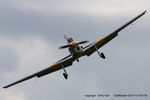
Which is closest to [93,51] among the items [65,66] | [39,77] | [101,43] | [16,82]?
[101,43]

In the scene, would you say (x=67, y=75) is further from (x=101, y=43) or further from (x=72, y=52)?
(x=101, y=43)

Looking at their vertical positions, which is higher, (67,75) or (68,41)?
(68,41)

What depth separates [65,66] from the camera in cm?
4722

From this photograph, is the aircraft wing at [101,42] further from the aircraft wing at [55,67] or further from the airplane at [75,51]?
the aircraft wing at [55,67]

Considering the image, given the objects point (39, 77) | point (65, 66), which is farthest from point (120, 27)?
point (39, 77)

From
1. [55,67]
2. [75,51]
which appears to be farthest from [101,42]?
[55,67]

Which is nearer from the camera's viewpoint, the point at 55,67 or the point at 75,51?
the point at 75,51

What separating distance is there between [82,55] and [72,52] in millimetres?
1739

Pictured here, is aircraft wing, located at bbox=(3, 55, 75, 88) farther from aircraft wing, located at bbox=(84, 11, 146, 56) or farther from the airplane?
aircraft wing, located at bbox=(84, 11, 146, 56)

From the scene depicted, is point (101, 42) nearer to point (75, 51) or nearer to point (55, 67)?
point (75, 51)

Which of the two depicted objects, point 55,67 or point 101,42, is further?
point 55,67

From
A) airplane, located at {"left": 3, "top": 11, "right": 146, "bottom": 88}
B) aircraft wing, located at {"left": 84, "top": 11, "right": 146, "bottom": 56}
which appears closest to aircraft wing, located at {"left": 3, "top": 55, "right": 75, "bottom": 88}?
airplane, located at {"left": 3, "top": 11, "right": 146, "bottom": 88}

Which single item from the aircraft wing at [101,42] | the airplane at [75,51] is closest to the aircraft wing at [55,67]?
the airplane at [75,51]

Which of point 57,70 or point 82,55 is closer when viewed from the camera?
point 82,55
